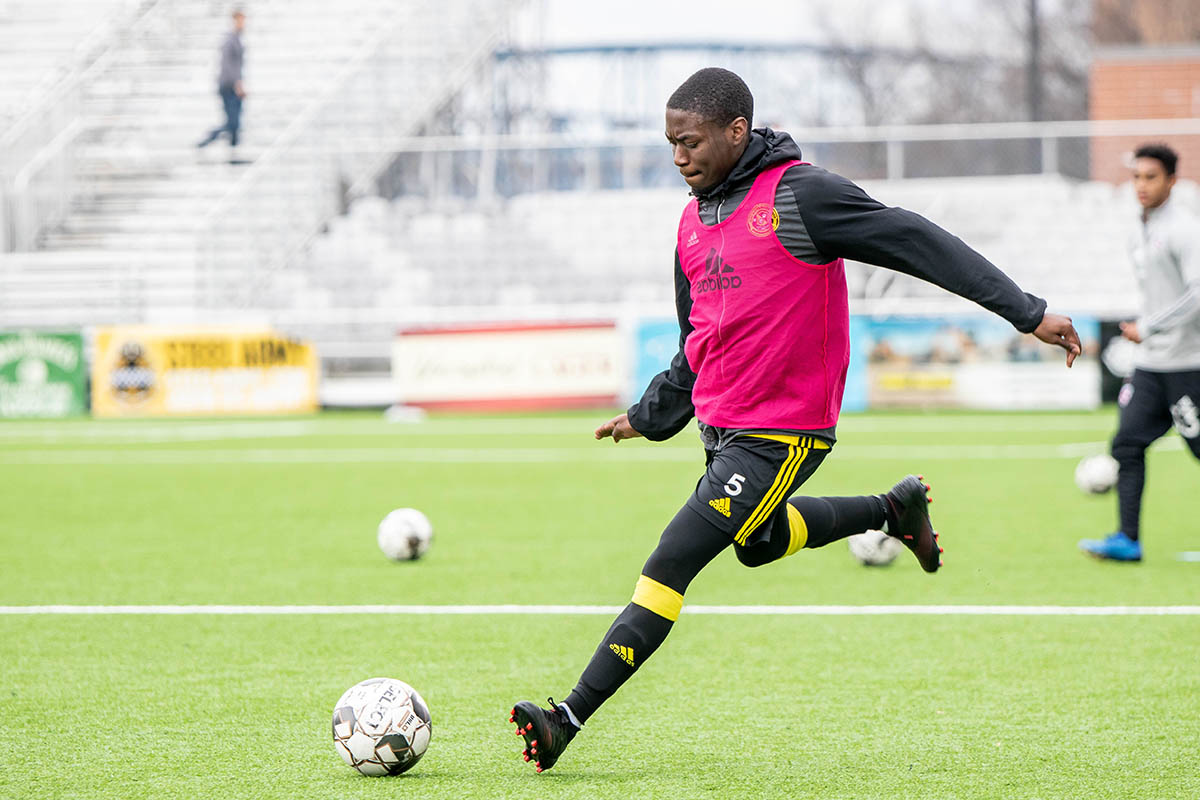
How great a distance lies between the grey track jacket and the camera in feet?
25.6

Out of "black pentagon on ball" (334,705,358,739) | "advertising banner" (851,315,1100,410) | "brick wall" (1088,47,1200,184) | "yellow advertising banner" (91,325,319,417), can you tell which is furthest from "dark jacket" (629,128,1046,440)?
"brick wall" (1088,47,1200,184)

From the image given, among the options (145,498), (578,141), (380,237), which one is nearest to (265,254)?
(380,237)

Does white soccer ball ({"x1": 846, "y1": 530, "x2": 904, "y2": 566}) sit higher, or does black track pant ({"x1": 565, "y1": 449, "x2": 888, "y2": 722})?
black track pant ({"x1": 565, "y1": 449, "x2": 888, "y2": 722})

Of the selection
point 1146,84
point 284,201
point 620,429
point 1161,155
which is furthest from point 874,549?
point 1146,84

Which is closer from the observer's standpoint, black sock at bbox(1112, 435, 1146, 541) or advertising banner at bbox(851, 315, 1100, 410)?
black sock at bbox(1112, 435, 1146, 541)

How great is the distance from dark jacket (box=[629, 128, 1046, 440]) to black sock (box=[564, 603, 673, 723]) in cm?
116

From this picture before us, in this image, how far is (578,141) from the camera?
22438 millimetres

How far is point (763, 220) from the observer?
4.45 meters

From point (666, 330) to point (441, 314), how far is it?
12.4ft

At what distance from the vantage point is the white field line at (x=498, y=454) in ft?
47.4

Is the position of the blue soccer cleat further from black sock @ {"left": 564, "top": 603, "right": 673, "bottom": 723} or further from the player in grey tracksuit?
black sock @ {"left": 564, "top": 603, "right": 673, "bottom": 723}

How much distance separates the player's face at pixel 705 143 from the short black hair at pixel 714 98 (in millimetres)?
17

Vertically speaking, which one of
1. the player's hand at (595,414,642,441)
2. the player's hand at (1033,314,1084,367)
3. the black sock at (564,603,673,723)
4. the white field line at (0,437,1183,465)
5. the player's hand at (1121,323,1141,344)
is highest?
the player's hand at (1033,314,1084,367)

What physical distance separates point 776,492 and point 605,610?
2.66 metres
